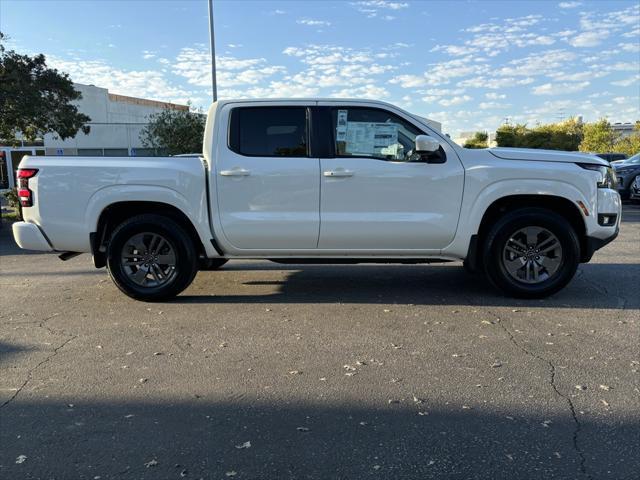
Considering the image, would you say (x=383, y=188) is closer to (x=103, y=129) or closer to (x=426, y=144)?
(x=426, y=144)

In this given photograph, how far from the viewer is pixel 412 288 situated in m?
6.19

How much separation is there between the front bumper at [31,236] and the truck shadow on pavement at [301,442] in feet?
8.54

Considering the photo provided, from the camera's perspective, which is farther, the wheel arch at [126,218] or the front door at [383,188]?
the wheel arch at [126,218]

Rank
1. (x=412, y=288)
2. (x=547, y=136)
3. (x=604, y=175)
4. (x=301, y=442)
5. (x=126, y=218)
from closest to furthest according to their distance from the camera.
Result: 1. (x=301, y=442)
2. (x=604, y=175)
3. (x=126, y=218)
4. (x=412, y=288)
5. (x=547, y=136)

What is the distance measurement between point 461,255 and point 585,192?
1.39 meters

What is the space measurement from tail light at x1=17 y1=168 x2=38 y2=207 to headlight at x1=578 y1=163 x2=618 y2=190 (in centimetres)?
566

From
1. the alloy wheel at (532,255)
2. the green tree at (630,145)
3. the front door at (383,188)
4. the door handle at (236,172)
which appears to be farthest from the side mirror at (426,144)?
the green tree at (630,145)

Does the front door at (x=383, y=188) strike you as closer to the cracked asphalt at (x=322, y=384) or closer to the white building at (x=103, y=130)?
the cracked asphalt at (x=322, y=384)

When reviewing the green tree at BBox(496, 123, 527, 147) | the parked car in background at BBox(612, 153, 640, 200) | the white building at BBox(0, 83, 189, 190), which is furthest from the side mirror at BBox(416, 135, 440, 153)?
the green tree at BBox(496, 123, 527, 147)

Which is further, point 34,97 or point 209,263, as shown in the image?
point 34,97

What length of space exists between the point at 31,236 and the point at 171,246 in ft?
4.78

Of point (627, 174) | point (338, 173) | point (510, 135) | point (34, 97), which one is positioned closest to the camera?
point (338, 173)

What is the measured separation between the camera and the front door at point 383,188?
5.36 meters

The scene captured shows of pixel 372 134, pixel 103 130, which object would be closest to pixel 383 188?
pixel 372 134
